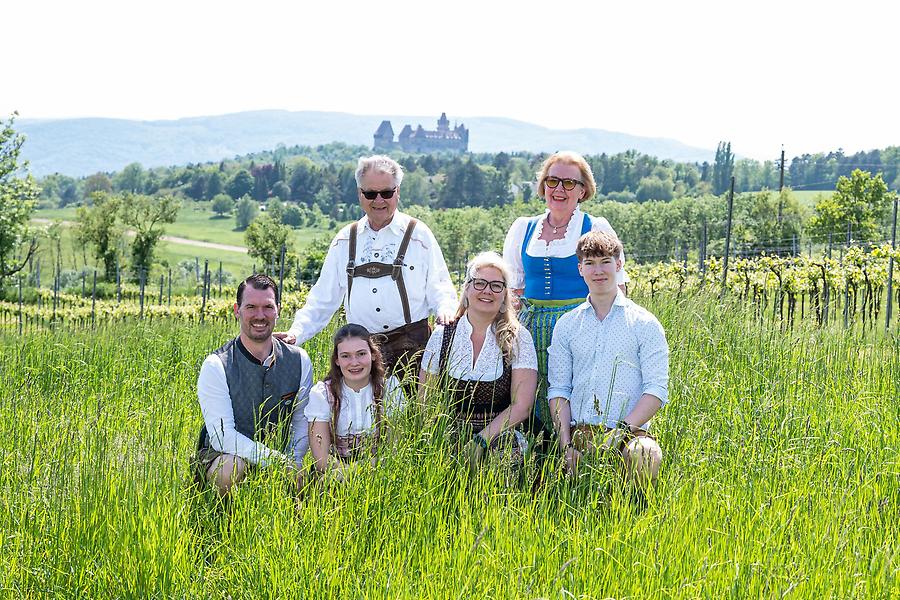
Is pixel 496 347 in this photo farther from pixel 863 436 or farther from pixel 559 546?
pixel 863 436

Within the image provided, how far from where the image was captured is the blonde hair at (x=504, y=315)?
389cm

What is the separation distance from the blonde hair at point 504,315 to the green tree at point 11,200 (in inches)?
1205

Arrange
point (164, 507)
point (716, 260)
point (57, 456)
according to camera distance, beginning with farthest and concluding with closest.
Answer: point (716, 260) → point (57, 456) → point (164, 507)

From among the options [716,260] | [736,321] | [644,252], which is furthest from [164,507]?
[644,252]

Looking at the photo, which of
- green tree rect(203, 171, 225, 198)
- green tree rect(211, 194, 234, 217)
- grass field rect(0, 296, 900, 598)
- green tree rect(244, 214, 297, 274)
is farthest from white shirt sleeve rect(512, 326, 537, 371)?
green tree rect(203, 171, 225, 198)

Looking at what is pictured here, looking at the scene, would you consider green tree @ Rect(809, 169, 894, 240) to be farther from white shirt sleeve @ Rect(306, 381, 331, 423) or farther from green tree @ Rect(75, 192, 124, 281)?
white shirt sleeve @ Rect(306, 381, 331, 423)

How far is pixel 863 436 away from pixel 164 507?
129 inches

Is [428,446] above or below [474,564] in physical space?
above

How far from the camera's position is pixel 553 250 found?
14.1ft

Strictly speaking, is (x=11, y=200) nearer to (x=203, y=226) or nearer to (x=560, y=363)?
(x=560, y=363)

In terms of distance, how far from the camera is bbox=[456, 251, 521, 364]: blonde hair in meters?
3.89

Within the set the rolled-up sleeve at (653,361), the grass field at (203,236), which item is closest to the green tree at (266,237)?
the grass field at (203,236)

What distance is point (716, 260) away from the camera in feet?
43.7

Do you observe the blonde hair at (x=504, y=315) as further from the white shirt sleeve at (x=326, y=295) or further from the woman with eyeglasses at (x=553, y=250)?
the white shirt sleeve at (x=326, y=295)
